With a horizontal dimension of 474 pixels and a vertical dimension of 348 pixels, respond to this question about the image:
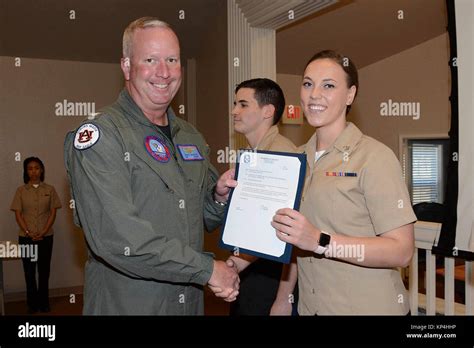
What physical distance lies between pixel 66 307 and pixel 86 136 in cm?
448

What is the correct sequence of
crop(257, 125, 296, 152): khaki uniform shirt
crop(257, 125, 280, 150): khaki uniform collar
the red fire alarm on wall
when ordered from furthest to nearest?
the red fire alarm on wall, crop(257, 125, 280, 150): khaki uniform collar, crop(257, 125, 296, 152): khaki uniform shirt

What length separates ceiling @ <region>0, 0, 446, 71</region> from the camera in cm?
488

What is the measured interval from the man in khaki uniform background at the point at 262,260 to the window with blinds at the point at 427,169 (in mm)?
4795

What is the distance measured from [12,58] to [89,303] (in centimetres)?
480

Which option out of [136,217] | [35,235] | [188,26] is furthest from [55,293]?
[136,217]

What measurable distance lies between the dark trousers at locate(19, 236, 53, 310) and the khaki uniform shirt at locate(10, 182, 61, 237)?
0.40 feet

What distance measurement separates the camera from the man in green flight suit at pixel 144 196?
1.61 metres

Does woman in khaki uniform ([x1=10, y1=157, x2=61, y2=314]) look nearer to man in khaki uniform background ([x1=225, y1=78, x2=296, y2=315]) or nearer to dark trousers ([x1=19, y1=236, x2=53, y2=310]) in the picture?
dark trousers ([x1=19, y1=236, x2=53, y2=310])

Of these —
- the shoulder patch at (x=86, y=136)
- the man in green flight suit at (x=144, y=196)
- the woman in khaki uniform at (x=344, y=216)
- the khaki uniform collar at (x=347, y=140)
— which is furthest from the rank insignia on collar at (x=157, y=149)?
the khaki uniform collar at (x=347, y=140)

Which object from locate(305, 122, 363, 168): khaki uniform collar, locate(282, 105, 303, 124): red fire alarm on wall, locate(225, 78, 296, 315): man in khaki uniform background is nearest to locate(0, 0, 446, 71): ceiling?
locate(282, 105, 303, 124): red fire alarm on wall

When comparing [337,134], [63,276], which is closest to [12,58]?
[63,276]

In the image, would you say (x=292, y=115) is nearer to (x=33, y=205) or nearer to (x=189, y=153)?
(x=33, y=205)

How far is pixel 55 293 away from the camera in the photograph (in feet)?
19.8

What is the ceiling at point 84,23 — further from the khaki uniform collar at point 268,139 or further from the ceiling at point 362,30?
the khaki uniform collar at point 268,139
